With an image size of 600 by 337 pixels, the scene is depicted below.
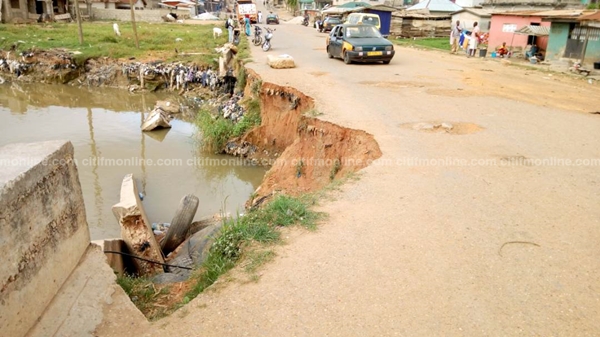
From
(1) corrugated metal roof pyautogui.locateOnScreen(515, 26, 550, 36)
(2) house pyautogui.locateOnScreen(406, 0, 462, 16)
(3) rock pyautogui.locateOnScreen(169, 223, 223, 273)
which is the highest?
(2) house pyautogui.locateOnScreen(406, 0, 462, 16)

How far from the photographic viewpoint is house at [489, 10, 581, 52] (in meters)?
21.8

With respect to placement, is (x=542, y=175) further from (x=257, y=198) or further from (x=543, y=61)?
(x=543, y=61)

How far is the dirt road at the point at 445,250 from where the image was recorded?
3.80 metres

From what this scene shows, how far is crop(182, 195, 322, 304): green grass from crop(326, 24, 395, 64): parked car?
40.4ft

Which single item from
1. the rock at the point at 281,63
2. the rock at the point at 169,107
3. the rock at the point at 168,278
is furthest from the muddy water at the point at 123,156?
the rock at the point at 281,63

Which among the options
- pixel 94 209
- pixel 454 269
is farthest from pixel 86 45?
pixel 454 269

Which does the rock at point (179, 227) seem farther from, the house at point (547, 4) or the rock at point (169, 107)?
the house at point (547, 4)

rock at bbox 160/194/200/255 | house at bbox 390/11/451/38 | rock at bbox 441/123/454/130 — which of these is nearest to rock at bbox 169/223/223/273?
rock at bbox 160/194/200/255

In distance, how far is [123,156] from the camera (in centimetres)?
1421

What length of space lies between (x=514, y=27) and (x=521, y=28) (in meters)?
1.80

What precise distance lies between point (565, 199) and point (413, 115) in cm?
453

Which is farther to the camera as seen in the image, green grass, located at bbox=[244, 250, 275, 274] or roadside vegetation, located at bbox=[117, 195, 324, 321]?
roadside vegetation, located at bbox=[117, 195, 324, 321]

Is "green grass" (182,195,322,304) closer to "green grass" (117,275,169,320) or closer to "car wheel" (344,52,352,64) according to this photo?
"green grass" (117,275,169,320)

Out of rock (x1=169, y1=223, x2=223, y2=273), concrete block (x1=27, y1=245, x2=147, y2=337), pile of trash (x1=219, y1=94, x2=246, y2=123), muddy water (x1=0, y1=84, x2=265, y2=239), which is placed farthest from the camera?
pile of trash (x1=219, y1=94, x2=246, y2=123)
